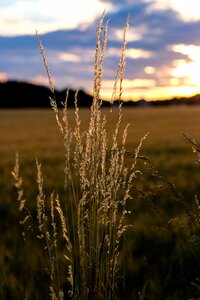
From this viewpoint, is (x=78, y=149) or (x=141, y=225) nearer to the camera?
(x=78, y=149)

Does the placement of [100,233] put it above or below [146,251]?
above

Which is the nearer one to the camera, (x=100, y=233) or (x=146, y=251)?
(x=100, y=233)

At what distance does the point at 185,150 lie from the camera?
56.5 ft

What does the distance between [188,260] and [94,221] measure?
227cm

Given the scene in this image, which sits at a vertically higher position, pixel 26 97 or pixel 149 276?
pixel 149 276

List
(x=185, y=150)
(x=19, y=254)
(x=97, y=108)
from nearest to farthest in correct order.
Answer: (x=97, y=108)
(x=19, y=254)
(x=185, y=150)

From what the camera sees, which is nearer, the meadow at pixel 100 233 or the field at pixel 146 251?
the meadow at pixel 100 233

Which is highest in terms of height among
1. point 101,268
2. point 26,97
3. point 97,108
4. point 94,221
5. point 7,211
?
point 97,108

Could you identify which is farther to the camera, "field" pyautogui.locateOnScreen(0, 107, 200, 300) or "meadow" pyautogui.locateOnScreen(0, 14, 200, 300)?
"field" pyautogui.locateOnScreen(0, 107, 200, 300)

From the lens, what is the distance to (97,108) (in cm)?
231

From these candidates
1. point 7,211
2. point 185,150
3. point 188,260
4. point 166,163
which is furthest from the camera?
point 185,150

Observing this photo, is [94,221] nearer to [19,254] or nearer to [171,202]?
[19,254]

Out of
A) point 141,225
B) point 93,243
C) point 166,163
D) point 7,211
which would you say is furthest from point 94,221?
point 166,163

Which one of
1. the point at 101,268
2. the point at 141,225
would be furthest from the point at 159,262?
the point at 101,268
